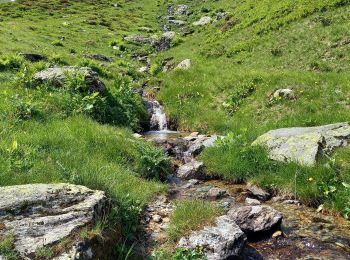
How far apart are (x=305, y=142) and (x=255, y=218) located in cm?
456

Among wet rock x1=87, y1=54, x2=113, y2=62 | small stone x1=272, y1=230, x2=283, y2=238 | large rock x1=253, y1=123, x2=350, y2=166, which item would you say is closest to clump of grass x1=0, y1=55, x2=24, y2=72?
wet rock x1=87, y1=54, x2=113, y2=62

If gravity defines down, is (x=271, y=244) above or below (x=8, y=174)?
below

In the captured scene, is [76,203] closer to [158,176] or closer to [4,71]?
[158,176]

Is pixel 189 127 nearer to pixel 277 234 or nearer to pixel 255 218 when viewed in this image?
pixel 255 218

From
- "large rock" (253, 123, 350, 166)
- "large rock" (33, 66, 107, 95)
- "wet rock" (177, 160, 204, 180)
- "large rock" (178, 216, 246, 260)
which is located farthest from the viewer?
"large rock" (33, 66, 107, 95)

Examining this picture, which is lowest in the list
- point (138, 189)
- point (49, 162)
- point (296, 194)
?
point (296, 194)

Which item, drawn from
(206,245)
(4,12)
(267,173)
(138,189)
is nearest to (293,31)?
(267,173)

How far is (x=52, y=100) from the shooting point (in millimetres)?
15688

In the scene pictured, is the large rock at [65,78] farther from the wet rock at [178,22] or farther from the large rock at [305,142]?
the wet rock at [178,22]

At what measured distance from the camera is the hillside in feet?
28.5

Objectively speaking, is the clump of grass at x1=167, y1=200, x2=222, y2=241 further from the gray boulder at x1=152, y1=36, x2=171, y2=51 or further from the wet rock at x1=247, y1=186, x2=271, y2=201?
the gray boulder at x1=152, y1=36, x2=171, y2=51

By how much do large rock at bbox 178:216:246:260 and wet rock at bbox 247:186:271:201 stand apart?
10.6 feet

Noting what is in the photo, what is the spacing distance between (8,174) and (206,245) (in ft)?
14.9

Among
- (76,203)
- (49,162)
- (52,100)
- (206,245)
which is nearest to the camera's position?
(76,203)
